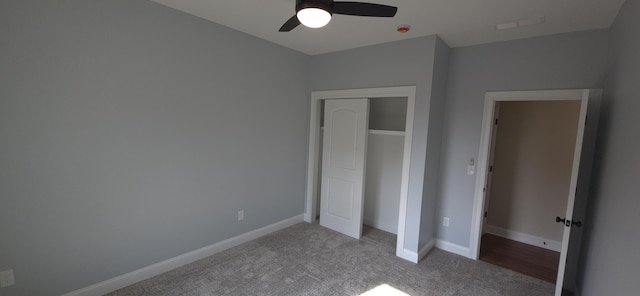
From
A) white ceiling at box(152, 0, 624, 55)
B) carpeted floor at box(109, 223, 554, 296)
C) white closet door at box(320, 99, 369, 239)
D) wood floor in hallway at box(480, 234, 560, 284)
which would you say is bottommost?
carpeted floor at box(109, 223, 554, 296)

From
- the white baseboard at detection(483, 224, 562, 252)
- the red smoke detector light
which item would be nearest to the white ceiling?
the red smoke detector light

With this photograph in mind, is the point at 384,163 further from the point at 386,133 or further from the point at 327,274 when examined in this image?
the point at 327,274

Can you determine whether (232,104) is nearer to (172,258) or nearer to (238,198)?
(238,198)

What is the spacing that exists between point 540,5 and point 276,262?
3307 millimetres

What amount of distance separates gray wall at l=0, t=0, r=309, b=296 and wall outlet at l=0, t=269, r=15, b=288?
37mm

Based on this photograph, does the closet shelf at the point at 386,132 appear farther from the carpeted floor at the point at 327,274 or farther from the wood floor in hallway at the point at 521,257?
the wood floor in hallway at the point at 521,257

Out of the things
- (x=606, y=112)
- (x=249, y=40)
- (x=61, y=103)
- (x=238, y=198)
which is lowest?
(x=238, y=198)

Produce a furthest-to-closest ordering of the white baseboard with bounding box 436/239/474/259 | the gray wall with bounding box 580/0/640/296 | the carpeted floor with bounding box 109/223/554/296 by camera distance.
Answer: the white baseboard with bounding box 436/239/474/259 < the carpeted floor with bounding box 109/223/554/296 < the gray wall with bounding box 580/0/640/296

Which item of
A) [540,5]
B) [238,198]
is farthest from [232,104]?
[540,5]

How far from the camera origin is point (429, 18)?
2.42 meters

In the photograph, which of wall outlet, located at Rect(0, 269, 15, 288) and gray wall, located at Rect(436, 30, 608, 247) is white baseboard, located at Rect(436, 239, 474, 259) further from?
wall outlet, located at Rect(0, 269, 15, 288)

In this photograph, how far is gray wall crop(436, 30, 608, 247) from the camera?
2545 mm

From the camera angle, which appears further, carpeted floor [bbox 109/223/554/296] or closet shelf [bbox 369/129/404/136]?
closet shelf [bbox 369/129/404/136]

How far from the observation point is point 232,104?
121 inches
